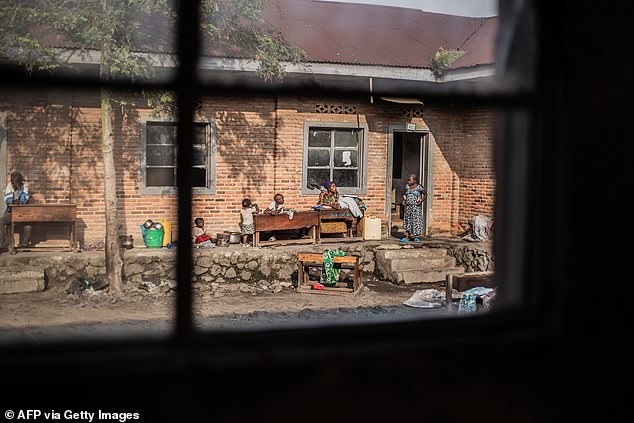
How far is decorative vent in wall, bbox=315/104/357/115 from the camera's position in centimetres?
1020

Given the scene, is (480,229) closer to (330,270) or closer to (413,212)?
(413,212)

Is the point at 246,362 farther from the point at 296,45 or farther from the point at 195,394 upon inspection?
the point at 296,45

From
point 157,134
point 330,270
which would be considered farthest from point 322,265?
point 157,134

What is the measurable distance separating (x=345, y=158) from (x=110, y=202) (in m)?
3.66

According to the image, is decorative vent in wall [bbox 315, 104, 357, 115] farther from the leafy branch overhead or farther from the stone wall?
the stone wall

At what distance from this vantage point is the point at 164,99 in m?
8.45

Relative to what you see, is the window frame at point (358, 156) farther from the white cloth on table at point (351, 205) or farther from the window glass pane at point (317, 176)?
the white cloth on table at point (351, 205)

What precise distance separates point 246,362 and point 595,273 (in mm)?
532

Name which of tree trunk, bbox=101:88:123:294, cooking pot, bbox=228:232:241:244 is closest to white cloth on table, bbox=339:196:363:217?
cooking pot, bbox=228:232:241:244

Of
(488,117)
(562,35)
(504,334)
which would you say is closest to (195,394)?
(504,334)

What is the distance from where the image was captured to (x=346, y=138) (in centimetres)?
1048

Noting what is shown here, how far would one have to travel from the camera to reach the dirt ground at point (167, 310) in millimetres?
6680

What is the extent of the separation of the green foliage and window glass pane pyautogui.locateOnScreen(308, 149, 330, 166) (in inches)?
81.2

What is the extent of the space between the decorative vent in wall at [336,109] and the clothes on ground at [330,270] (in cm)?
253
